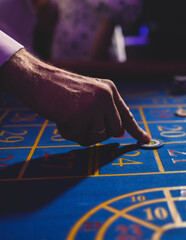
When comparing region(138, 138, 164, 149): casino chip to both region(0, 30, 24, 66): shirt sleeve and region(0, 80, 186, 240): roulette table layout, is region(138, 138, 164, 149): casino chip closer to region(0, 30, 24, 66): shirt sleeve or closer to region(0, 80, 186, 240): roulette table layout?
region(0, 80, 186, 240): roulette table layout

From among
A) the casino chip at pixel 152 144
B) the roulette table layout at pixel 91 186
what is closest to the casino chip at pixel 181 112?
the roulette table layout at pixel 91 186

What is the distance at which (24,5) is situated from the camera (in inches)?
146

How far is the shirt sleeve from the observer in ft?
4.34

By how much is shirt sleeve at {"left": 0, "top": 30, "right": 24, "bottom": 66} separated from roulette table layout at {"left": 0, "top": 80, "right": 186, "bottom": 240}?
502 mm

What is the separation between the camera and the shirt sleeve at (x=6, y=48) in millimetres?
1323

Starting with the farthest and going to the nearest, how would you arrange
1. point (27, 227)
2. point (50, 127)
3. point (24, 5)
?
point (24, 5)
point (50, 127)
point (27, 227)

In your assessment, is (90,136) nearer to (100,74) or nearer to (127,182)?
(127,182)

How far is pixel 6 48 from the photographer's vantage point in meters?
1.36

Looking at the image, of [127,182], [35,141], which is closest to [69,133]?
[127,182]

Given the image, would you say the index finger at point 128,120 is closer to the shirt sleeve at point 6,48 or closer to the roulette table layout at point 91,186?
the roulette table layout at point 91,186

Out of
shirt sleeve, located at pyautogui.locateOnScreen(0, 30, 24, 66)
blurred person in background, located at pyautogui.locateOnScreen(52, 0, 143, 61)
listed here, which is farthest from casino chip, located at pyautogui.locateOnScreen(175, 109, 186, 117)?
blurred person in background, located at pyautogui.locateOnScreen(52, 0, 143, 61)

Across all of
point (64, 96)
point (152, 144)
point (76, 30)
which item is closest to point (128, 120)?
point (152, 144)

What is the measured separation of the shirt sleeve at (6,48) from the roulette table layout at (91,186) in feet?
1.65

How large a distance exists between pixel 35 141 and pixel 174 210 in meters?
0.98
